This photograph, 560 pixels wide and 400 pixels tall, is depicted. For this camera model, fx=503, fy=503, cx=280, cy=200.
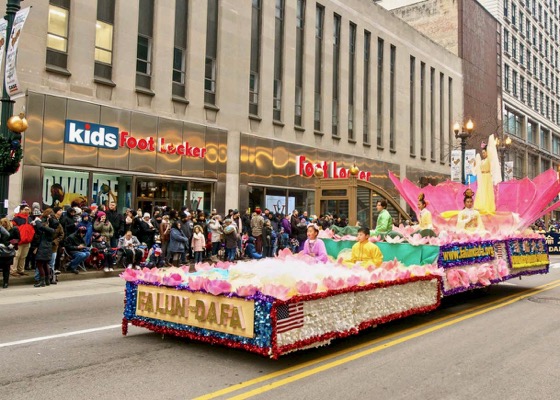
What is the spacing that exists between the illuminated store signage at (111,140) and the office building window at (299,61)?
8.38m

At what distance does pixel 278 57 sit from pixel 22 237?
1778cm

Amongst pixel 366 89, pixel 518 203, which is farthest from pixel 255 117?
pixel 518 203

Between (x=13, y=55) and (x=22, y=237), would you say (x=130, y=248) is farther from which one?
(x=13, y=55)

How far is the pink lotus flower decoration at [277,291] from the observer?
5286mm

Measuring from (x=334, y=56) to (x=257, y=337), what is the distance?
27505 millimetres

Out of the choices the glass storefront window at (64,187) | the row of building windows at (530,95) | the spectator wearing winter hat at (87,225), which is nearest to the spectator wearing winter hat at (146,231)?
the spectator wearing winter hat at (87,225)

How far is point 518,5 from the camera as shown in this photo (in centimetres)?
5762

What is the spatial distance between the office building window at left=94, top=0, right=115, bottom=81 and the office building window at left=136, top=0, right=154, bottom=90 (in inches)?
47.6

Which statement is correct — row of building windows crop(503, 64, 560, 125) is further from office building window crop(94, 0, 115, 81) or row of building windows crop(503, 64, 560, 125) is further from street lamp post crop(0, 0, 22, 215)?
street lamp post crop(0, 0, 22, 215)

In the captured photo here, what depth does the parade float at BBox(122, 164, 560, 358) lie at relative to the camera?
17.8 feet

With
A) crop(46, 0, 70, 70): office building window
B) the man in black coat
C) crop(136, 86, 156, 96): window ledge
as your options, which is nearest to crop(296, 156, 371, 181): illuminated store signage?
crop(136, 86, 156, 96): window ledge

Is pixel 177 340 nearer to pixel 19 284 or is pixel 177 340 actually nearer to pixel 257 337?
pixel 257 337

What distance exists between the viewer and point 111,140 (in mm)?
18797

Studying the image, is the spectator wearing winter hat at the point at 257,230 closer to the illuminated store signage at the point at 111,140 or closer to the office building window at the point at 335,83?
the illuminated store signage at the point at 111,140
